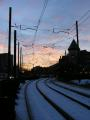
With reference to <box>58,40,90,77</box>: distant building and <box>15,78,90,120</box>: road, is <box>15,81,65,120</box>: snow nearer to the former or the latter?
<box>15,78,90,120</box>: road

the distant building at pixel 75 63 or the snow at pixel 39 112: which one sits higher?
the distant building at pixel 75 63

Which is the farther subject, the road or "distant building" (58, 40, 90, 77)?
"distant building" (58, 40, 90, 77)

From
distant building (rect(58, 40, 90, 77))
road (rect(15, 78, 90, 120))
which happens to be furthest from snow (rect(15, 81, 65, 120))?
distant building (rect(58, 40, 90, 77))

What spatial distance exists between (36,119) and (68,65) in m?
84.9

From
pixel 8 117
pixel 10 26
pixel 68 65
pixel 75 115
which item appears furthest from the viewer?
pixel 68 65

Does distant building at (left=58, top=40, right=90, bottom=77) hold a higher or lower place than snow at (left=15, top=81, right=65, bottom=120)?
higher

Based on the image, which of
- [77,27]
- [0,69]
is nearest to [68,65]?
[0,69]

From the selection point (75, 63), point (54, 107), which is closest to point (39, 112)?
point (54, 107)

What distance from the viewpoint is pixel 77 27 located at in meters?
66.4

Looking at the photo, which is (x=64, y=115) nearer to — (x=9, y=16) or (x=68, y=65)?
(x=9, y=16)

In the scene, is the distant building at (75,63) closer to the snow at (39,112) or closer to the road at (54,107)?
the road at (54,107)

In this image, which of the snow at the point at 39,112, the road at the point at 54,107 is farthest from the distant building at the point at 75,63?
the snow at the point at 39,112

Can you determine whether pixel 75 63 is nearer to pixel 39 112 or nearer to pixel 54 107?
pixel 54 107

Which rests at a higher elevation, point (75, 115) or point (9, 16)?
point (9, 16)
